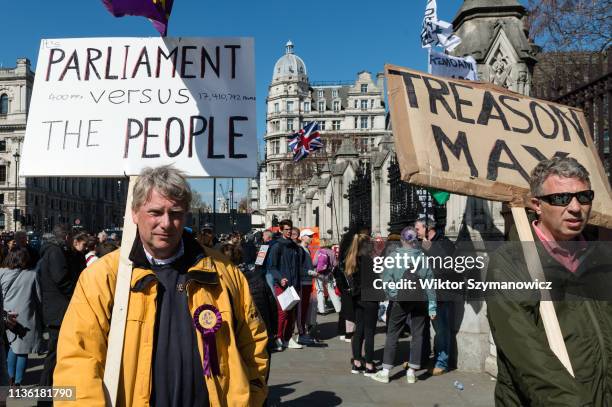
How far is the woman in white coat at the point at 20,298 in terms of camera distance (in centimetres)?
657

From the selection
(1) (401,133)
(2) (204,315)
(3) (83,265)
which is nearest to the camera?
(2) (204,315)

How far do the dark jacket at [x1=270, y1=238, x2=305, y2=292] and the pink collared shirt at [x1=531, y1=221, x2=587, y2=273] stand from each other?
249 inches

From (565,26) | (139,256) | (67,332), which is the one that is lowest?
(67,332)

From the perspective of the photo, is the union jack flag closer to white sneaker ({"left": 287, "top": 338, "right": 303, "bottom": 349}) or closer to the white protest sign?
white sneaker ({"left": 287, "top": 338, "right": 303, "bottom": 349})

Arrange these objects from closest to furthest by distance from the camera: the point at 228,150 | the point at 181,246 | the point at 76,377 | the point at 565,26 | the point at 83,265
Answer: the point at 76,377 → the point at 181,246 → the point at 228,150 → the point at 83,265 → the point at 565,26

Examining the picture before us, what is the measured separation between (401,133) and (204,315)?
59.4 inches

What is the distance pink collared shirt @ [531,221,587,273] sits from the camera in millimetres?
2395

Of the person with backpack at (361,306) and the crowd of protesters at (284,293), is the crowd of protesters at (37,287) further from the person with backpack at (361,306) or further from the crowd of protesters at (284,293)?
the person with backpack at (361,306)

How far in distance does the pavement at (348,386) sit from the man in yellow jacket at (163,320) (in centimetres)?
373

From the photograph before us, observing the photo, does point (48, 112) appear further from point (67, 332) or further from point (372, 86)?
point (372, 86)

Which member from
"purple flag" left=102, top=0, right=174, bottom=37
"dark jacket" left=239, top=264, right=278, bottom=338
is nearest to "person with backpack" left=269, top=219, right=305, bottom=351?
"dark jacket" left=239, top=264, right=278, bottom=338

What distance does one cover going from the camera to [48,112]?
10.6 ft

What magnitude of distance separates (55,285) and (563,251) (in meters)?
5.48

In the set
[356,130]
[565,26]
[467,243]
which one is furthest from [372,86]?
[467,243]
